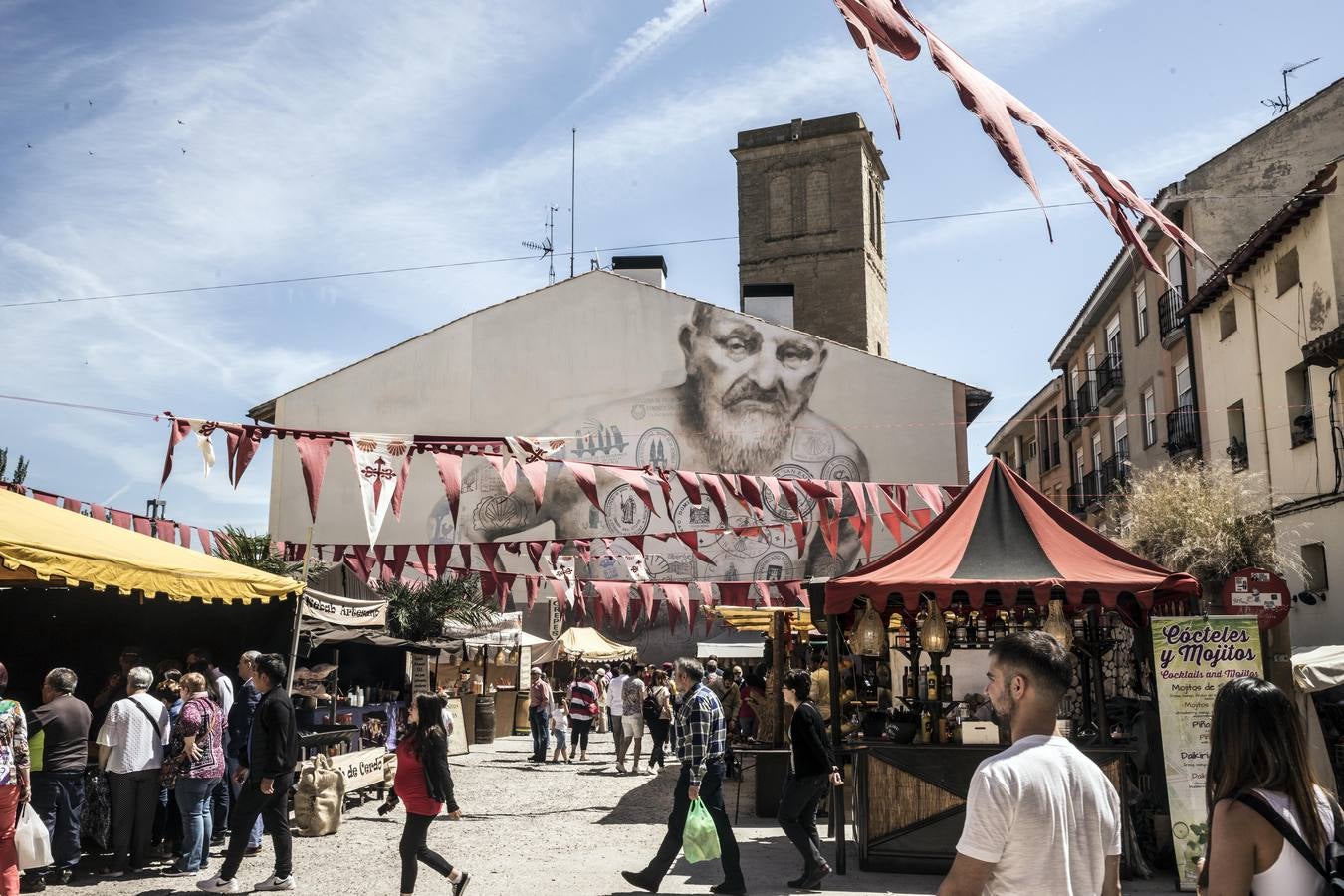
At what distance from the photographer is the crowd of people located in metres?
3.15

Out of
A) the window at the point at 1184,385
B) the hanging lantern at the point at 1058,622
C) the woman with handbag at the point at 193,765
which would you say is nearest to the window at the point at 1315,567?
the window at the point at 1184,385

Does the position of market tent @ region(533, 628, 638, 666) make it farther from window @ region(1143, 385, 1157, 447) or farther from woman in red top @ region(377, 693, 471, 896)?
woman in red top @ region(377, 693, 471, 896)

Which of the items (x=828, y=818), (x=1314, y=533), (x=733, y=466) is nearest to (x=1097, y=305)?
(x=733, y=466)

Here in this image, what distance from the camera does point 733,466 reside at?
32.9 m

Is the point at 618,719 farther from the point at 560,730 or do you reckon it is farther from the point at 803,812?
the point at 803,812

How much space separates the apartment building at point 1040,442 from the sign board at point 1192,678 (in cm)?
2713

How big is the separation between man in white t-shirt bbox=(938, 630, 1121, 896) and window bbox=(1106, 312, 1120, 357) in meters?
30.1

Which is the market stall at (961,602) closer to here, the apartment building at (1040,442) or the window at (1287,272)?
the window at (1287,272)

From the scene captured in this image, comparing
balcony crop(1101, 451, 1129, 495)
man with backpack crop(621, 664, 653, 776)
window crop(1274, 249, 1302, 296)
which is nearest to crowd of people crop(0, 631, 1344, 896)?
man with backpack crop(621, 664, 653, 776)

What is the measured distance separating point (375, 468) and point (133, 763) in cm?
454

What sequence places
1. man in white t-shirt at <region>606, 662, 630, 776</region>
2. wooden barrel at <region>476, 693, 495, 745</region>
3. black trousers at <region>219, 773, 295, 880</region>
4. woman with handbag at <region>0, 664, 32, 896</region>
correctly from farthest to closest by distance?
wooden barrel at <region>476, 693, 495, 745</region> < man in white t-shirt at <region>606, 662, 630, 776</region> < black trousers at <region>219, 773, 295, 880</region> < woman with handbag at <region>0, 664, 32, 896</region>

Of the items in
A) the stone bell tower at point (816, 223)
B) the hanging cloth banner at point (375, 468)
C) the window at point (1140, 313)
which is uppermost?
the stone bell tower at point (816, 223)

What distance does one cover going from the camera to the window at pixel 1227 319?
22.3 metres

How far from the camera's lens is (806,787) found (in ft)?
29.0
